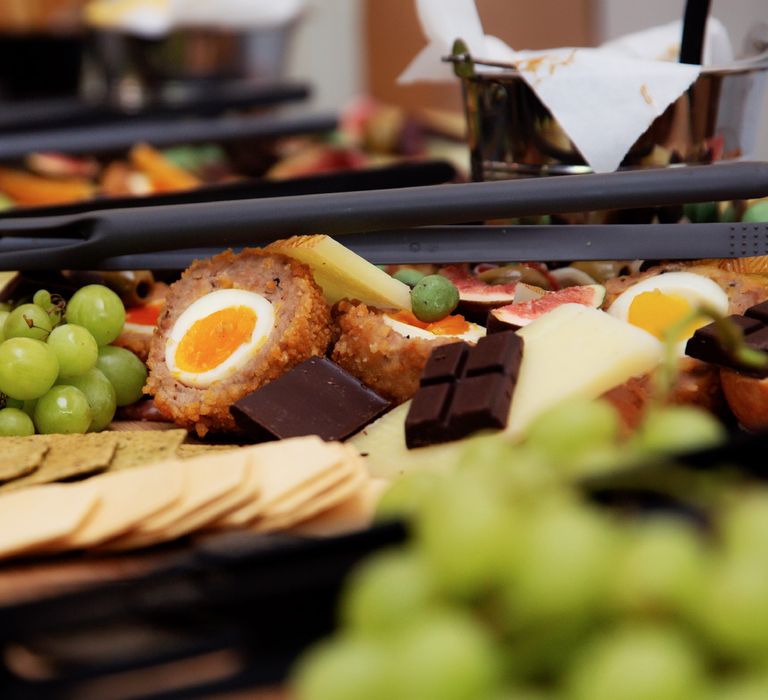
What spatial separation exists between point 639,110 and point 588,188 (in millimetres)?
289

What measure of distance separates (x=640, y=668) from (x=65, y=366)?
88cm

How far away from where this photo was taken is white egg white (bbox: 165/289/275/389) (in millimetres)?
1164

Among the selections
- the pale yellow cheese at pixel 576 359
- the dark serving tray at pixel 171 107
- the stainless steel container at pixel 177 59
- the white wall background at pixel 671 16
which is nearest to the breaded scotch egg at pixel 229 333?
the pale yellow cheese at pixel 576 359

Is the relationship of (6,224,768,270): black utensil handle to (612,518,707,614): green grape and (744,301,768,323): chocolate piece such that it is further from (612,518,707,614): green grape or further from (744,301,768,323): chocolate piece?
(612,518,707,614): green grape

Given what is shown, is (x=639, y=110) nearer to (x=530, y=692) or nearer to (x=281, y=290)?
(x=281, y=290)

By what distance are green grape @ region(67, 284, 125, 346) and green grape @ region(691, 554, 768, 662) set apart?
93cm

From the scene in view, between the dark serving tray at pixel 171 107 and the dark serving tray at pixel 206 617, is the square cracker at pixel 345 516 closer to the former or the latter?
the dark serving tray at pixel 206 617

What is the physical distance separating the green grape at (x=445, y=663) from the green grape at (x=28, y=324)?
0.87m

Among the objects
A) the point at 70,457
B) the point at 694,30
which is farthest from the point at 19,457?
the point at 694,30

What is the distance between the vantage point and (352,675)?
472 millimetres

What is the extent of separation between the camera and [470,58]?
4.93 ft

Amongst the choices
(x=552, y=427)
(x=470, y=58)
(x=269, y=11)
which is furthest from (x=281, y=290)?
(x=269, y=11)

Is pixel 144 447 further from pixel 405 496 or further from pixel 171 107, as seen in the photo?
pixel 171 107

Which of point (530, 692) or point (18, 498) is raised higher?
point (530, 692)
